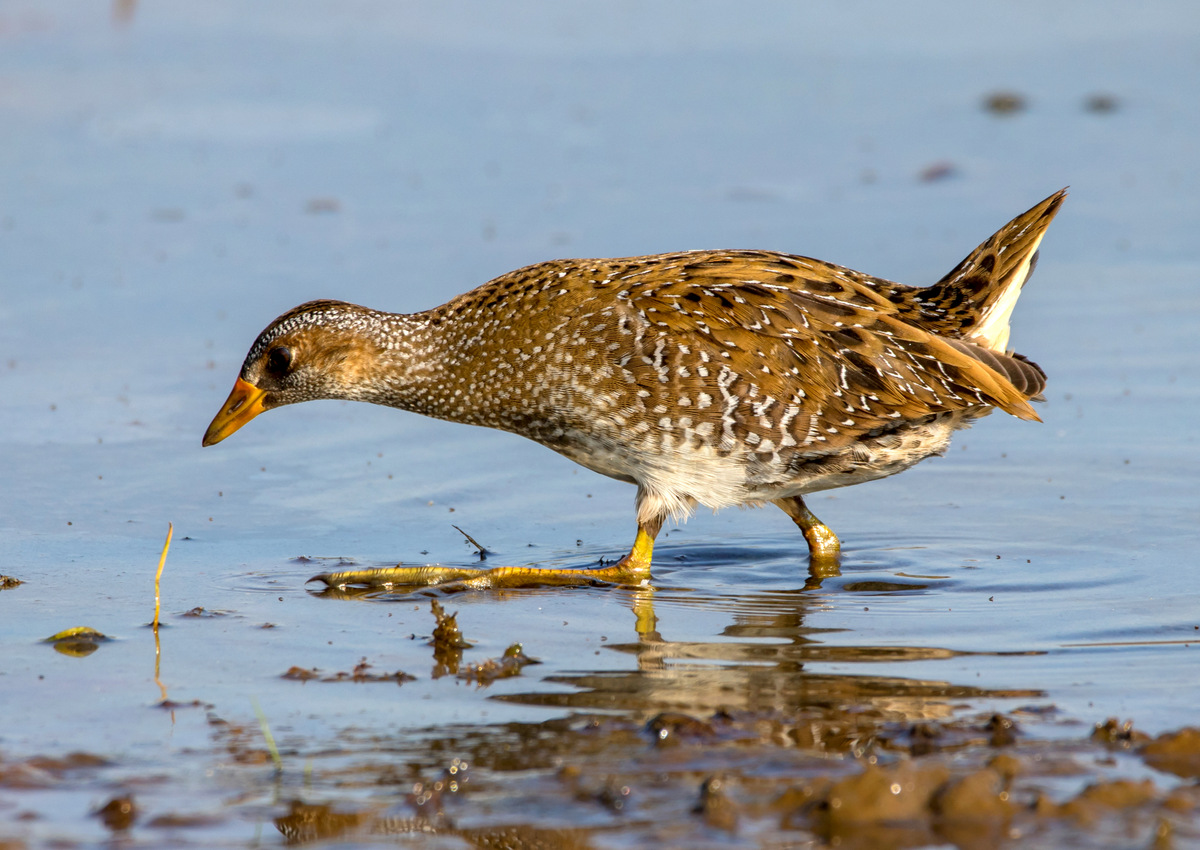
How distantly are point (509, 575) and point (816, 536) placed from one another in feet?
5.18

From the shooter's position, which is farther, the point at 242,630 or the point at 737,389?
the point at 737,389

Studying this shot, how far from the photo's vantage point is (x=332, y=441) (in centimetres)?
964

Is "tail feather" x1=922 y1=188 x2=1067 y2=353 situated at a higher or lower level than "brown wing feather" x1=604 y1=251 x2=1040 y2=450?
higher

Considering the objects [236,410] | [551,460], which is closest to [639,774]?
[236,410]

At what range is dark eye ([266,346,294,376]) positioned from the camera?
7.89 m

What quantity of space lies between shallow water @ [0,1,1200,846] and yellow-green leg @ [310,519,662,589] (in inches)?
5.0

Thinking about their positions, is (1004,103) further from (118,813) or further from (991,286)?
(118,813)

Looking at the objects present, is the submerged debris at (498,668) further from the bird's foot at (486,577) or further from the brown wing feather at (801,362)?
the brown wing feather at (801,362)

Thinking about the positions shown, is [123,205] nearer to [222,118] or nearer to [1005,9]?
[222,118]

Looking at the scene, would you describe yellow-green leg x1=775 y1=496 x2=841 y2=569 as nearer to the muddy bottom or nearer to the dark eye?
the muddy bottom

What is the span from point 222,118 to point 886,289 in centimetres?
870

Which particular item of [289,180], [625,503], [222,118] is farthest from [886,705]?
[222,118]

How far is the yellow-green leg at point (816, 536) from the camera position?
7961mm

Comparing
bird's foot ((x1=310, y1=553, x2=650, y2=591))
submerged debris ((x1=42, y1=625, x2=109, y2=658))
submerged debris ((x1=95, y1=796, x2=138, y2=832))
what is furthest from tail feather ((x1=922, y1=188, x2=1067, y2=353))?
submerged debris ((x1=95, y1=796, x2=138, y2=832))
